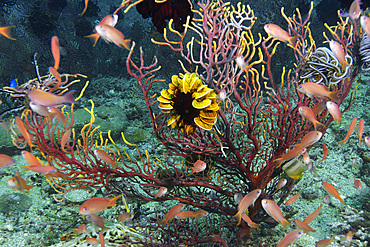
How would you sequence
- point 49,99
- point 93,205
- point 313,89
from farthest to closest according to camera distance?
point 313,89 < point 93,205 < point 49,99

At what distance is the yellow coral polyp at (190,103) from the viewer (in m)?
2.31

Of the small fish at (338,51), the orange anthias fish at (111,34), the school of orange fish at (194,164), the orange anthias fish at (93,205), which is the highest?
the small fish at (338,51)

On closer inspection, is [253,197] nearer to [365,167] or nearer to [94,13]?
[365,167]

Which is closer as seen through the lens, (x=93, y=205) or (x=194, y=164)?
(x=93, y=205)

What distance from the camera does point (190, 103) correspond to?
2.41 meters

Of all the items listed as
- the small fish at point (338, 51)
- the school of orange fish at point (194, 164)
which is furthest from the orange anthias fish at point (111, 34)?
the small fish at point (338, 51)

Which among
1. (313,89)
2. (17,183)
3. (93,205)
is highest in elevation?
(313,89)

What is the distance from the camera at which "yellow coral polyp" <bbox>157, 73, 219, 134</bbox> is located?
91.1 inches

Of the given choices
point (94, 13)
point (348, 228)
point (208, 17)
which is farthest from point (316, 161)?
point (94, 13)

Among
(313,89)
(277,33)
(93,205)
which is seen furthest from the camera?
(277,33)

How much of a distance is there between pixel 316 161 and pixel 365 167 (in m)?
0.86

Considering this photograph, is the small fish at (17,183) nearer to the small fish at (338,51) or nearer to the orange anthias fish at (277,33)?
the orange anthias fish at (277,33)

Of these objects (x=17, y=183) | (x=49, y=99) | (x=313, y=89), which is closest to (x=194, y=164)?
(x=313, y=89)

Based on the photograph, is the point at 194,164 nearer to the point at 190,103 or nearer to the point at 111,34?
the point at 190,103
